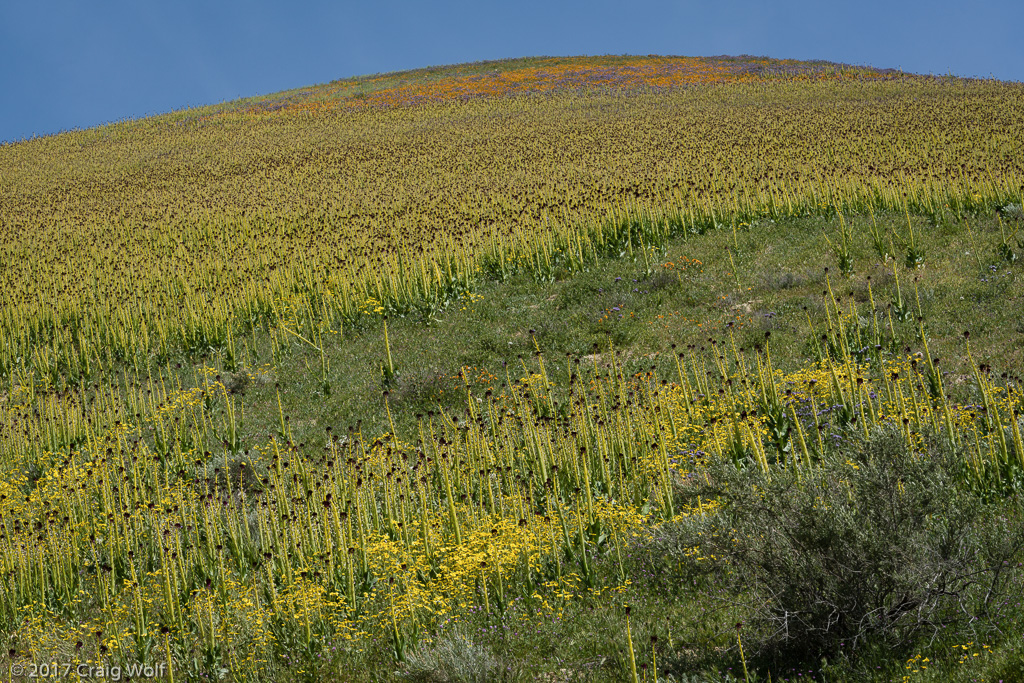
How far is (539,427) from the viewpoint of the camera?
9.64 meters

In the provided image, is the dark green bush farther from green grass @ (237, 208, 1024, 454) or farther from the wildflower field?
green grass @ (237, 208, 1024, 454)

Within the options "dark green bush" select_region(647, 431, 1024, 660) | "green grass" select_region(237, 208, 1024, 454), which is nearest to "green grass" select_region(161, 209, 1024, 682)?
"green grass" select_region(237, 208, 1024, 454)

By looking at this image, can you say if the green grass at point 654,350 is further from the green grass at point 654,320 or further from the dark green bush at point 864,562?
the dark green bush at point 864,562

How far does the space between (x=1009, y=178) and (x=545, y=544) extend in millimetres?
14908

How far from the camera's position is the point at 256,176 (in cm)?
3444

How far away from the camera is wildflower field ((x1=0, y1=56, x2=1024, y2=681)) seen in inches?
215

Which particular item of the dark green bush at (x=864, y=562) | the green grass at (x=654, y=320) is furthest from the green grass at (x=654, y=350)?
the dark green bush at (x=864, y=562)

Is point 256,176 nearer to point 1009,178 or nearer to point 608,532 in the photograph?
point 1009,178

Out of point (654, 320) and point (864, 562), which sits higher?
point (654, 320)

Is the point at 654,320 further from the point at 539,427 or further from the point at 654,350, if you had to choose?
the point at 539,427

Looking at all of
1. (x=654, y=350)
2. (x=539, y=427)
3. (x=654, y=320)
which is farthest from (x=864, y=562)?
(x=654, y=320)

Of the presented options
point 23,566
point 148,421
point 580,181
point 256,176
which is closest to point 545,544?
point 23,566

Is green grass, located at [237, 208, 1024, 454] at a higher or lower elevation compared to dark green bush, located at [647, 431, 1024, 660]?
higher

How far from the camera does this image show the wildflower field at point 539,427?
5465 mm
